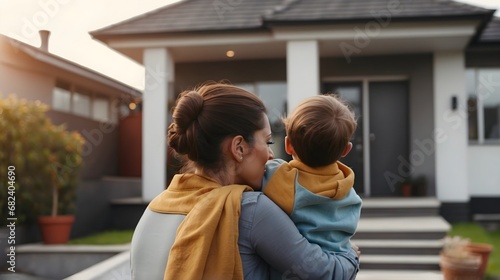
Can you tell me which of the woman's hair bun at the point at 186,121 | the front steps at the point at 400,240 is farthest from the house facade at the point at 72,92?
the woman's hair bun at the point at 186,121


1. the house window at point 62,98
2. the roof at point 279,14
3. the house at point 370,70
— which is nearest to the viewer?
the roof at point 279,14

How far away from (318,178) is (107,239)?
585 cm

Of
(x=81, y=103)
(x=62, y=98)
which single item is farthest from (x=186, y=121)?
(x=81, y=103)

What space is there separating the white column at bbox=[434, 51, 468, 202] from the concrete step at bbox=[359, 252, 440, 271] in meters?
2.58

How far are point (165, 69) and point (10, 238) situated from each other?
11.1 ft

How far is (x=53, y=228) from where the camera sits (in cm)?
619

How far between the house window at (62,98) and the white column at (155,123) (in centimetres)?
357

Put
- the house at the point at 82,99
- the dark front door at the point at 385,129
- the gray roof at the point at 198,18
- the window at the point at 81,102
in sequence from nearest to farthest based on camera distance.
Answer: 1. the gray roof at the point at 198,18
2. the house at the point at 82,99
3. the dark front door at the point at 385,129
4. the window at the point at 81,102

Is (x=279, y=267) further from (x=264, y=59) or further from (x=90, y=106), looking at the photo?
(x=90, y=106)

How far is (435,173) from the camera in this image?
7.90 metres

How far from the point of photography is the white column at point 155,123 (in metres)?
7.37

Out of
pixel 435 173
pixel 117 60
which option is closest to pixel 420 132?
pixel 435 173

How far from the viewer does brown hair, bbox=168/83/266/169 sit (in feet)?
3.55

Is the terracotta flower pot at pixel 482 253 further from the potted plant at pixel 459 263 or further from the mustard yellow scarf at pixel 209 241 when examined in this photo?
the mustard yellow scarf at pixel 209 241
